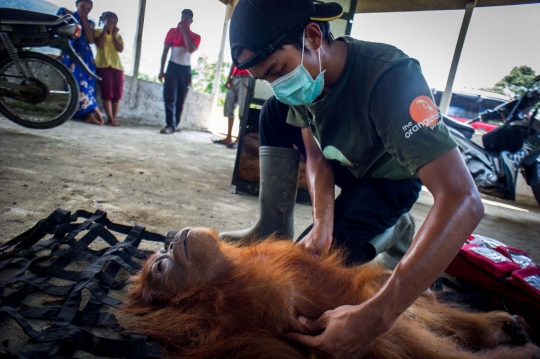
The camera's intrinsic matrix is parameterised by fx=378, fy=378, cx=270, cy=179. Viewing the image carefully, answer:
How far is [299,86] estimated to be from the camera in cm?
145

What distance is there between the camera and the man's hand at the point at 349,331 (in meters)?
1.06

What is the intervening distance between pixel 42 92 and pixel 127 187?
2012mm

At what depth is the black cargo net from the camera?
3.75ft

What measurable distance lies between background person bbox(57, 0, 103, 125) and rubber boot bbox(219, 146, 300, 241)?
4.94 meters

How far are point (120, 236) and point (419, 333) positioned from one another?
1.55 meters

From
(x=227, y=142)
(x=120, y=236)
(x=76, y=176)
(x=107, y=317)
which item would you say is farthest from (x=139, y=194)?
(x=227, y=142)

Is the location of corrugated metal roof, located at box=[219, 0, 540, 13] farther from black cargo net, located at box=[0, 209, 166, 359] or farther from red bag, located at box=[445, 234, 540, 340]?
black cargo net, located at box=[0, 209, 166, 359]

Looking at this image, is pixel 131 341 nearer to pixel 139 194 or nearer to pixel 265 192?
pixel 265 192

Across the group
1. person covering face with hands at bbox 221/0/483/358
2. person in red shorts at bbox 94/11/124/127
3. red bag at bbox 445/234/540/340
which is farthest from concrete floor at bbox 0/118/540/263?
person in red shorts at bbox 94/11/124/127

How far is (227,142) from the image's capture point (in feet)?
23.3

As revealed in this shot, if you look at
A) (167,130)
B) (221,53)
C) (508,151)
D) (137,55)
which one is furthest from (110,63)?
(508,151)

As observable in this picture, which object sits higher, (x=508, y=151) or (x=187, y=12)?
(x=187, y=12)

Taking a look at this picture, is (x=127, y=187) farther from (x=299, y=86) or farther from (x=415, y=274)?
(x=415, y=274)

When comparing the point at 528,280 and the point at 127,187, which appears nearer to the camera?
the point at 528,280
